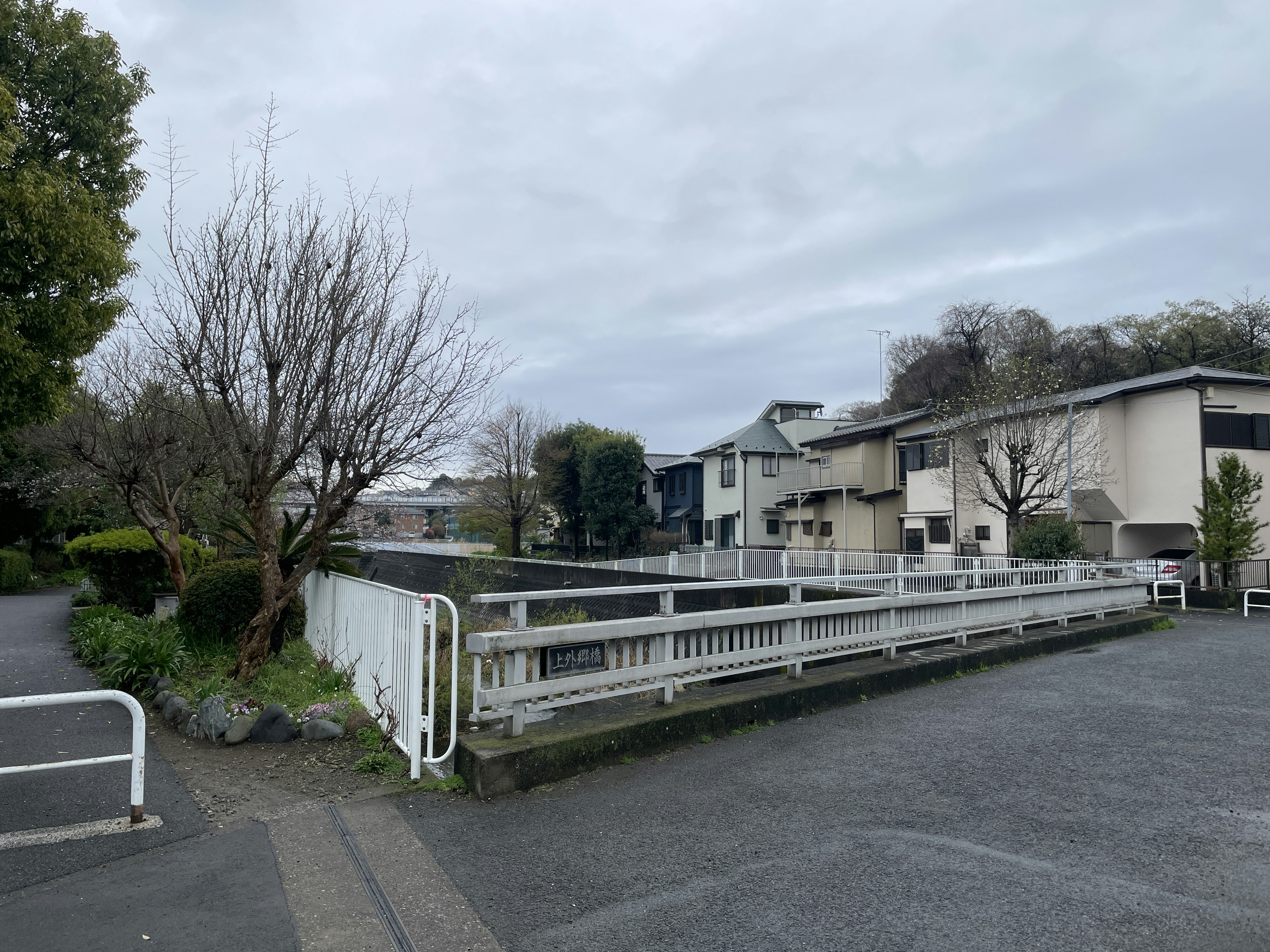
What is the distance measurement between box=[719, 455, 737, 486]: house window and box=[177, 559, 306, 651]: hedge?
3381 cm

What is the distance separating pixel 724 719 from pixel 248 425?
5830 millimetres

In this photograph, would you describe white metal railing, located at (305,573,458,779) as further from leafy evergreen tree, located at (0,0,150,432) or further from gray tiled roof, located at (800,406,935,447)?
gray tiled roof, located at (800,406,935,447)

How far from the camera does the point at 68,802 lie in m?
4.88

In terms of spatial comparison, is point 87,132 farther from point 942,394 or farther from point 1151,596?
point 942,394

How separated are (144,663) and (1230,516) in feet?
81.4

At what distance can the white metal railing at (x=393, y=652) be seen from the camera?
16.9ft

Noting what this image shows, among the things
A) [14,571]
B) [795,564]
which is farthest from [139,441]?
[14,571]

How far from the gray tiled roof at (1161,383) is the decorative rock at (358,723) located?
923 inches

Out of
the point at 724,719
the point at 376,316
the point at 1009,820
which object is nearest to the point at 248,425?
the point at 376,316

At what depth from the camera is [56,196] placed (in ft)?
24.1

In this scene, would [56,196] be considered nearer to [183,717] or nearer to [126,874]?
[183,717]

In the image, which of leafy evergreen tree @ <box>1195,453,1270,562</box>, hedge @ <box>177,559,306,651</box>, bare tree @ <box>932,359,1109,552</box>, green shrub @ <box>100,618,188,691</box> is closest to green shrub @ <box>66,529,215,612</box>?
hedge @ <box>177,559,306,651</box>

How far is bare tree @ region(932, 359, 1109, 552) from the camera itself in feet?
81.6

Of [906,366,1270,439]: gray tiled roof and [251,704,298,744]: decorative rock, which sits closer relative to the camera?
[251,704,298,744]: decorative rock
